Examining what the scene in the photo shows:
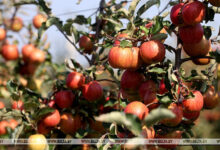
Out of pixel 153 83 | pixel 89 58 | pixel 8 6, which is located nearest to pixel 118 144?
pixel 153 83

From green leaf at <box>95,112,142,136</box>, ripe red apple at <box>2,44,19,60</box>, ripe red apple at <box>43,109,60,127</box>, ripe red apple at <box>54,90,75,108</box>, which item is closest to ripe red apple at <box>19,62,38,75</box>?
ripe red apple at <box>2,44,19,60</box>

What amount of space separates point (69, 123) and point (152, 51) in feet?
2.49

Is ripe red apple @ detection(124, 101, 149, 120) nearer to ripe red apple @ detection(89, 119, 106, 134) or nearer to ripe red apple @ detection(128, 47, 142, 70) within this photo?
ripe red apple @ detection(128, 47, 142, 70)

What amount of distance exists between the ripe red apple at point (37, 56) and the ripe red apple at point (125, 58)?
1.87 meters

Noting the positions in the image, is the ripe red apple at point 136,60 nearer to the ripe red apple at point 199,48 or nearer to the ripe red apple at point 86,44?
the ripe red apple at point 199,48

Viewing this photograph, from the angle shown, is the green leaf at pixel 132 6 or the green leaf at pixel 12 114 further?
the green leaf at pixel 12 114

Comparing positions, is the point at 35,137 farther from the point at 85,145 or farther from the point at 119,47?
the point at 119,47

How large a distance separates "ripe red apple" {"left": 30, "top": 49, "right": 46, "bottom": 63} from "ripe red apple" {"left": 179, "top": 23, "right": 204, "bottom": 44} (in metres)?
2.02

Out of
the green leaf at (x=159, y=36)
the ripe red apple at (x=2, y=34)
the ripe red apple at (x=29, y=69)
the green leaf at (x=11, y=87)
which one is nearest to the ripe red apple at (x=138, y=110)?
the green leaf at (x=159, y=36)

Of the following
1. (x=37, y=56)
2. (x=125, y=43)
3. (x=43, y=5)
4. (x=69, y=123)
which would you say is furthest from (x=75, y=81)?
(x=37, y=56)

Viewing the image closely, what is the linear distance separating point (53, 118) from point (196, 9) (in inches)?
36.3

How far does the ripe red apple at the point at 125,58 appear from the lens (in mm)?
1202

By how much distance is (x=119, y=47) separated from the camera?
1.24m

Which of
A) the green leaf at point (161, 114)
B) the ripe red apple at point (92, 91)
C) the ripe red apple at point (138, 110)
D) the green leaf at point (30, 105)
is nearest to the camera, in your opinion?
the green leaf at point (161, 114)
